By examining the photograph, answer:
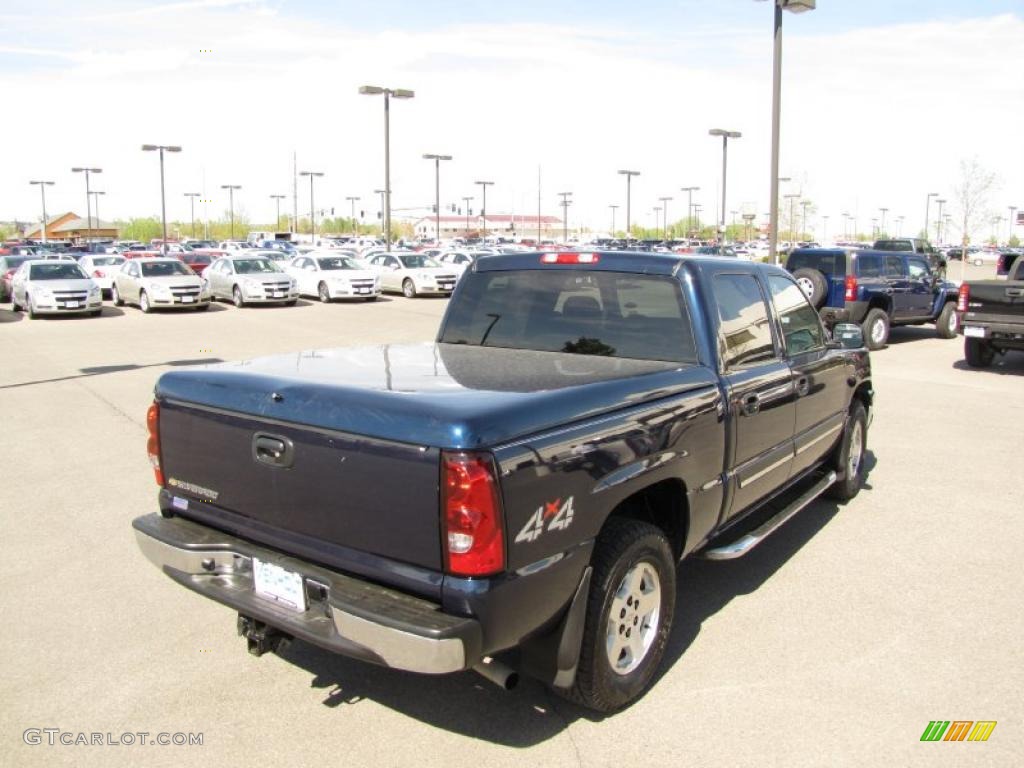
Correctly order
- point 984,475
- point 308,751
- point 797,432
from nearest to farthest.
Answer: point 308,751, point 797,432, point 984,475

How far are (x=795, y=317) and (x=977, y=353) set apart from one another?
1061 centimetres

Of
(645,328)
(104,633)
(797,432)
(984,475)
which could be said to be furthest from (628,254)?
(984,475)

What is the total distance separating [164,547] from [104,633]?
108cm

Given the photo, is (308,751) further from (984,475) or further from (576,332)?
(984,475)

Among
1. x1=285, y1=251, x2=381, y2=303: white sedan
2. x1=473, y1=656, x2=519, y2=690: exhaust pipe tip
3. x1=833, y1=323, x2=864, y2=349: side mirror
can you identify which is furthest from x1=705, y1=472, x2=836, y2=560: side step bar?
x1=285, y1=251, x2=381, y2=303: white sedan

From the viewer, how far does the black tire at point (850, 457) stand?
631 cm

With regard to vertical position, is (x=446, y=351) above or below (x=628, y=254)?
below

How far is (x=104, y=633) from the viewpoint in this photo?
4.30 meters

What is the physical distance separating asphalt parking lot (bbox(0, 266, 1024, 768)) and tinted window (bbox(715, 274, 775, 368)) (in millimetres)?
1380

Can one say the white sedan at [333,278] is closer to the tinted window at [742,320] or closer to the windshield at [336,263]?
the windshield at [336,263]

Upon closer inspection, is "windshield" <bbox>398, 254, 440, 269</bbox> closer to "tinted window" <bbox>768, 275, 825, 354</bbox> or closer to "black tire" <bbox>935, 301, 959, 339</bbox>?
"black tire" <bbox>935, 301, 959, 339</bbox>

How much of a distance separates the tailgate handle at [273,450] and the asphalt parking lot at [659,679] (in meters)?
1.12

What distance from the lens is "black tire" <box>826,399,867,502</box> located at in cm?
631

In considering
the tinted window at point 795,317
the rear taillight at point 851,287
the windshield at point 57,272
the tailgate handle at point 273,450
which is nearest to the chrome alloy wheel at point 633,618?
the tailgate handle at point 273,450
